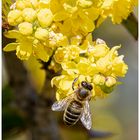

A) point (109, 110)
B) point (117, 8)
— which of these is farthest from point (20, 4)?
point (109, 110)

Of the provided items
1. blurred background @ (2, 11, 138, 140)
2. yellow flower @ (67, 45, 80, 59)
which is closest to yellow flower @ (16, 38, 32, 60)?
yellow flower @ (67, 45, 80, 59)

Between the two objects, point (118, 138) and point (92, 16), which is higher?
point (92, 16)

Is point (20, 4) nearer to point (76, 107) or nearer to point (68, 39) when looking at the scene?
point (68, 39)

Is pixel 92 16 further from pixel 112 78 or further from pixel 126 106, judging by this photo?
pixel 126 106

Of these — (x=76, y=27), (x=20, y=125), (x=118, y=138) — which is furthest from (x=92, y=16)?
(x=118, y=138)

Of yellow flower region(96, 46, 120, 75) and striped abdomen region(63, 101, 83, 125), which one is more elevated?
yellow flower region(96, 46, 120, 75)

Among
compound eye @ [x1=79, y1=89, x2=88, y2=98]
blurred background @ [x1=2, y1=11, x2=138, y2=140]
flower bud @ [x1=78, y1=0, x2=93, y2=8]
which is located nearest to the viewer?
flower bud @ [x1=78, y1=0, x2=93, y2=8]

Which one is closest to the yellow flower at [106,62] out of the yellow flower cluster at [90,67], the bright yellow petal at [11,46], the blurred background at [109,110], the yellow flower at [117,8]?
the yellow flower cluster at [90,67]

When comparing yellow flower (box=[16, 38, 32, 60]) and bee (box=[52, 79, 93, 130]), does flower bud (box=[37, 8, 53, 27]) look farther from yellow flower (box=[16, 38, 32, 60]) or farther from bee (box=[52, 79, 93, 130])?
bee (box=[52, 79, 93, 130])
